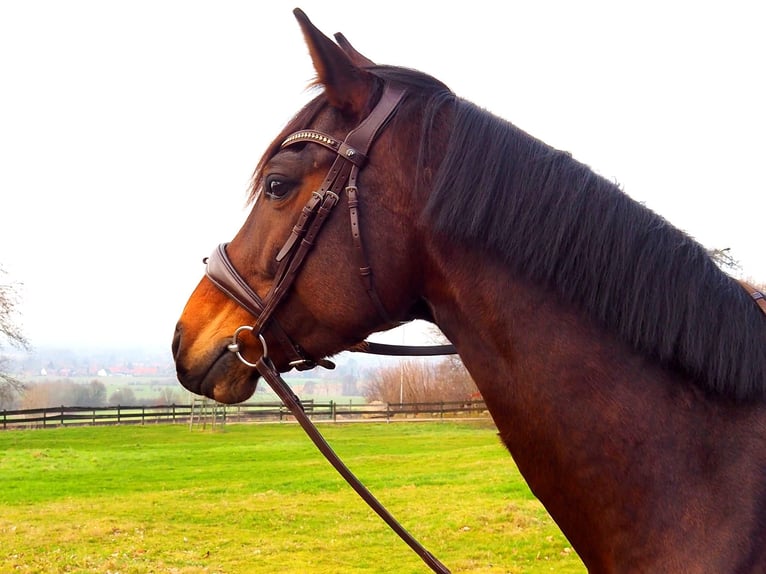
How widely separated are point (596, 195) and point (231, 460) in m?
23.1

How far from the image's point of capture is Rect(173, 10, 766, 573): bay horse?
1762 mm

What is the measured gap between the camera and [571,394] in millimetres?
1854

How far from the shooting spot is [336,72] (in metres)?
2.16

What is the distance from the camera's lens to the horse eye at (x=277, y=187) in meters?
2.26

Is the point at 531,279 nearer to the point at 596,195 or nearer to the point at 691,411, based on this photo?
the point at 596,195

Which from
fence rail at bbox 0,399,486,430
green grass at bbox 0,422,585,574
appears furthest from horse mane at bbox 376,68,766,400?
fence rail at bbox 0,399,486,430

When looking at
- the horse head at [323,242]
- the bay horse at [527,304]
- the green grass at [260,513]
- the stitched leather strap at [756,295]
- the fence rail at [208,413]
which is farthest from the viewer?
the fence rail at [208,413]

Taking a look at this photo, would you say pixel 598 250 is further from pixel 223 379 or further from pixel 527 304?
pixel 223 379

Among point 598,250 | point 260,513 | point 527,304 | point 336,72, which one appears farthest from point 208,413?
point 598,250

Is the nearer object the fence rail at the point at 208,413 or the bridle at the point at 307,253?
the bridle at the point at 307,253

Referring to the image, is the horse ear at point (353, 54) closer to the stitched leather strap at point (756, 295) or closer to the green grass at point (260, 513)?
the stitched leather strap at point (756, 295)

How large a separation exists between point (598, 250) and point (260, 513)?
1264cm

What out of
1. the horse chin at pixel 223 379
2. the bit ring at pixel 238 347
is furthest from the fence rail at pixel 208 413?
the bit ring at pixel 238 347

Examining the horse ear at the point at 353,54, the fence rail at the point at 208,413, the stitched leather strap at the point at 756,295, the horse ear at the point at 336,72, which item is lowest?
the fence rail at the point at 208,413
